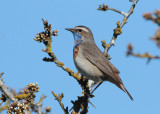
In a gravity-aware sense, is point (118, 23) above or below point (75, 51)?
below

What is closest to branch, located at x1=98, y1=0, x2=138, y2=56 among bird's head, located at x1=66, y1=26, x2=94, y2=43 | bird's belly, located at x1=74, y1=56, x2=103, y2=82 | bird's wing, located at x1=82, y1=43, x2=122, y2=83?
bird's wing, located at x1=82, y1=43, x2=122, y2=83

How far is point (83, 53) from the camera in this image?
7609 mm

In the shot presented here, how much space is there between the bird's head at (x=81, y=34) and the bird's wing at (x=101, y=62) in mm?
630

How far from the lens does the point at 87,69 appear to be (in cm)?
721

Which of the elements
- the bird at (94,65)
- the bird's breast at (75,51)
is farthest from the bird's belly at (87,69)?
the bird's breast at (75,51)

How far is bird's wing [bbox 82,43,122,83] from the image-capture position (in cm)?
725

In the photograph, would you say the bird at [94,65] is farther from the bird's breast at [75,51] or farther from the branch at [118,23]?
the branch at [118,23]

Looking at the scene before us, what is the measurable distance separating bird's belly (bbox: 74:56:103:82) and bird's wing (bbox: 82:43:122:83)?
13 cm

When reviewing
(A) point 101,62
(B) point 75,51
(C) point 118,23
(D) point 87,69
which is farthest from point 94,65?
(C) point 118,23

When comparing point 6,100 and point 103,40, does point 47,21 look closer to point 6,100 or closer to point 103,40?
point 6,100

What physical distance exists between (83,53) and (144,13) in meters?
5.24

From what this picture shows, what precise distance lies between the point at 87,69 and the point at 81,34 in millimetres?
1709

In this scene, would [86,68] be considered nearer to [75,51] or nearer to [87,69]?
[87,69]

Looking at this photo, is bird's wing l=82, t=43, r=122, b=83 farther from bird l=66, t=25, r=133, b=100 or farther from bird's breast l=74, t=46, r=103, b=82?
bird's breast l=74, t=46, r=103, b=82
